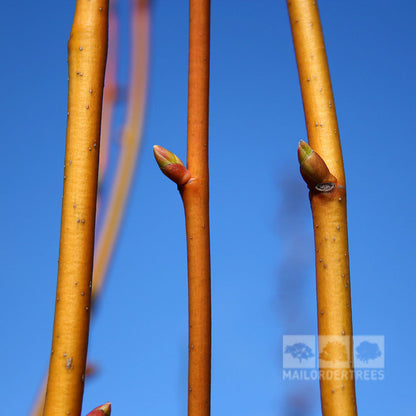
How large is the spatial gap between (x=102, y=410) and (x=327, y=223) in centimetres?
32

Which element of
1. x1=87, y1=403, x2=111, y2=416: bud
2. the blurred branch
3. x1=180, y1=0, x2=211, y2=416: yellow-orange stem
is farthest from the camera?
the blurred branch

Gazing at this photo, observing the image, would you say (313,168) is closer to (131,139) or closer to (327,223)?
(327,223)

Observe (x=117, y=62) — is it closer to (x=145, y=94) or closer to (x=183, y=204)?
(x=145, y=94)

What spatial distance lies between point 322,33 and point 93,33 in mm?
310

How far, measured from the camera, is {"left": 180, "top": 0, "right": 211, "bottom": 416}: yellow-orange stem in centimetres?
72

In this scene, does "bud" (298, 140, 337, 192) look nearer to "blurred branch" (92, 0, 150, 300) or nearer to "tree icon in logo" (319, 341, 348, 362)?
"tree icon in logo" (319, 341, 348, 362)

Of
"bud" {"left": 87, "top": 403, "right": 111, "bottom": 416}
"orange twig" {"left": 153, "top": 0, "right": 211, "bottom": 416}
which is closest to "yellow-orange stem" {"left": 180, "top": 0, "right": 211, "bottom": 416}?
"orange twig" {"left": 153, "top": 0, "right": 211, "bottom": 416}

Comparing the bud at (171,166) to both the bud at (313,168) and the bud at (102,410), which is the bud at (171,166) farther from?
the bud at (102,410)

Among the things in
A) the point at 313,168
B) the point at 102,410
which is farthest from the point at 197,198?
the point at 102,410

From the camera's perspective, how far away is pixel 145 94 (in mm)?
964

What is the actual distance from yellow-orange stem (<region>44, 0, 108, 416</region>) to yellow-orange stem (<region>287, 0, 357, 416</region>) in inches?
10.0

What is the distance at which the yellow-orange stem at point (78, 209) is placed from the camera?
2.01 ft

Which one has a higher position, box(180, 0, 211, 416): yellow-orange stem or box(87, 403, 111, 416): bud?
box(180, 0, 211, 416): yellow-orange stem

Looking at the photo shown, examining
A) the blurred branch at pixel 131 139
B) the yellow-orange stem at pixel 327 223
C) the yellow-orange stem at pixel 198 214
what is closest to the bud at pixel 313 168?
the yellow-orange stem at pixel 327 223
